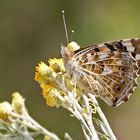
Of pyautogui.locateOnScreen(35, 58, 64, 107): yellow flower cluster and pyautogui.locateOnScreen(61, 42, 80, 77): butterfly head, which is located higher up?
pyautogui.locateOnScreen(61, 42, 80, 77): butterfly head

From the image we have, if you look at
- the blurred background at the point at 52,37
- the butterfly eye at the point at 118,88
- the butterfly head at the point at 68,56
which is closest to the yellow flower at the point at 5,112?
the butterfly head at the point at 68,56

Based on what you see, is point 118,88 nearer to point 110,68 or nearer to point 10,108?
point 110,68

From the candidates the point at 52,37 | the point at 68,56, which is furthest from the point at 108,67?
the point at 52,37

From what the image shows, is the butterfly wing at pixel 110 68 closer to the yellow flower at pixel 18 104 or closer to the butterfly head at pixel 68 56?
the butterfly head at pixel 68 56

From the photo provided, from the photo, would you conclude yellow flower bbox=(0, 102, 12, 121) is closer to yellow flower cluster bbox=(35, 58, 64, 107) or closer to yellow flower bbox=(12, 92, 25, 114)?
yellow flower bbox=(12, 92, 25, 114)

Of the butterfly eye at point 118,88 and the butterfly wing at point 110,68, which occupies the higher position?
the butterfly wing at point 110,68

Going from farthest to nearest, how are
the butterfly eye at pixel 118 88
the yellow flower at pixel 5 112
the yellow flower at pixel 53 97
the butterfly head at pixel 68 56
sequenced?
the butterfly eye at pixel 118 88 → the butterfly head at pixel 68 56 → the yellow flower at pixel 53 97 → the yellow flower at pixel 5 112

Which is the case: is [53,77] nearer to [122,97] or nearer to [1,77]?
[122,97]

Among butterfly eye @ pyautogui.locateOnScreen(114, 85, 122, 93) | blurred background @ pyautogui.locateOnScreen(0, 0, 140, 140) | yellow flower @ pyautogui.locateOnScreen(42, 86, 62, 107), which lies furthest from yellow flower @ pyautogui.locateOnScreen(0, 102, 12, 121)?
blurred background @ pyautogui.locateOnScreen(0, 0, 140, 140)
